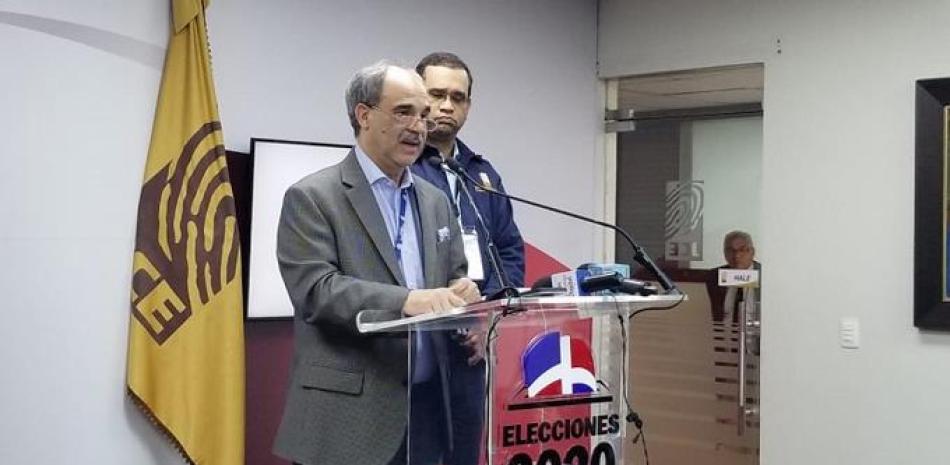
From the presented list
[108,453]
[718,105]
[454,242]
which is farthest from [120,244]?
[718,105]

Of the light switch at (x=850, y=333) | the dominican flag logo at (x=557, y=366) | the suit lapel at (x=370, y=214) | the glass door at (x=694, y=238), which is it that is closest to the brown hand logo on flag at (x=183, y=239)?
the suit lapel at (x=370, y=214)

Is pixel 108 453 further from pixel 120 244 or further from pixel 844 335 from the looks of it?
pixel 844 335

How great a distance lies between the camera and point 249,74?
10.8ft

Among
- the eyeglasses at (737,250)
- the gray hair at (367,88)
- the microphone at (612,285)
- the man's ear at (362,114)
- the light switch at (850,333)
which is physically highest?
the gray hair at (367,88)

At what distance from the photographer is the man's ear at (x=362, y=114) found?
2160 mm

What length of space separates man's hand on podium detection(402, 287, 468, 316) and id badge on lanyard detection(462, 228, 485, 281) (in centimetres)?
55

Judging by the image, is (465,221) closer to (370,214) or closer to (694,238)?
(370,214)

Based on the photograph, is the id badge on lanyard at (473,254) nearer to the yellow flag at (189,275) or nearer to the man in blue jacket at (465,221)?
the man in blue jacket at (465,221)

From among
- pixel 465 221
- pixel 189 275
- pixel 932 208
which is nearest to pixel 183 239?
pixel 189 275

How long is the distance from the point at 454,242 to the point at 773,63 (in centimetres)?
242

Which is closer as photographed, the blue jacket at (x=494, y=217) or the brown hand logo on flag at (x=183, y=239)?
the blue jacket at (x=494, y=217)

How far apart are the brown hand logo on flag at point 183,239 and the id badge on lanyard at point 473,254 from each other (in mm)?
862

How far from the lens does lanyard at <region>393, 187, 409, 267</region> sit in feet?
7.00

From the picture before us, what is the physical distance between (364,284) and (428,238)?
0.94 ft
